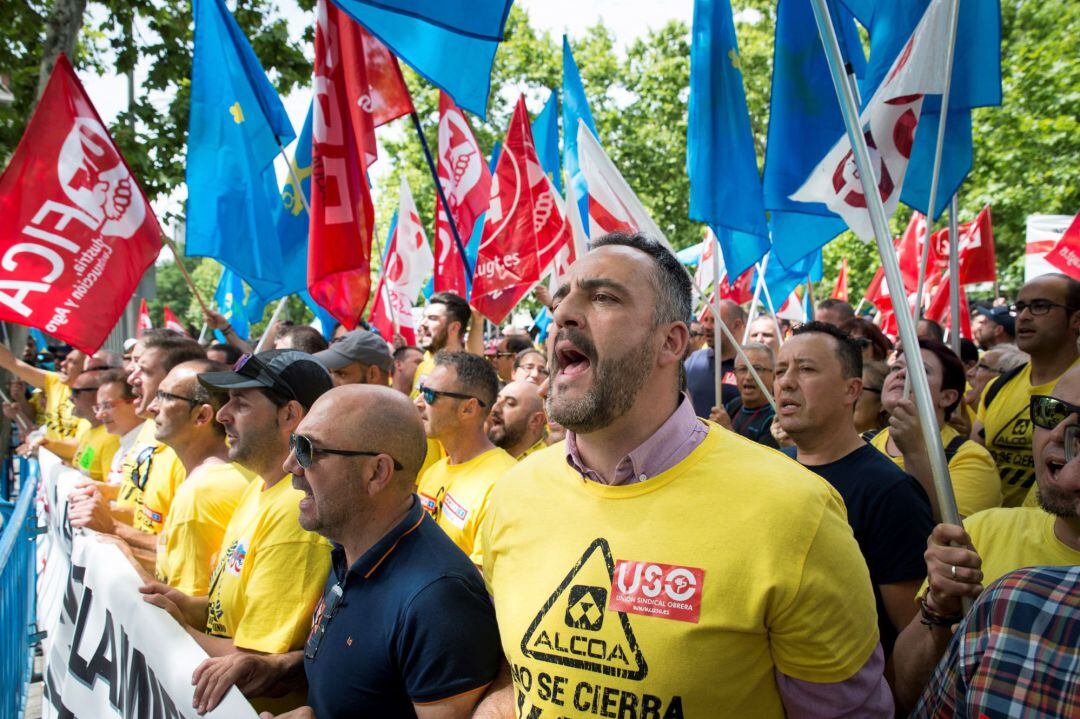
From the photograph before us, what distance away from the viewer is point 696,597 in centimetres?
182

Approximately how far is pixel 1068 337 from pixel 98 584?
528 cm

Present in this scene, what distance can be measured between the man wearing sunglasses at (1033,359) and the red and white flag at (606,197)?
7.44 feet

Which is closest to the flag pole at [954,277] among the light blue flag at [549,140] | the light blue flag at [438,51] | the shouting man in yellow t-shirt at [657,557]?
the light blue flag at [438,51]

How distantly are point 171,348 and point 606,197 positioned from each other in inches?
122

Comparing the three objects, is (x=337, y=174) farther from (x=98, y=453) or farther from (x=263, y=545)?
(x=98, y=453)

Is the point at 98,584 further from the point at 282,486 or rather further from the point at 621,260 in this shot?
the point at 621,260

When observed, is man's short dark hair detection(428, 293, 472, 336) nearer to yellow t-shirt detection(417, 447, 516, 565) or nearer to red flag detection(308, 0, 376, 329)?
red flag detection(308, 0, 376, 329)

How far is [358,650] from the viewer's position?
2430mm

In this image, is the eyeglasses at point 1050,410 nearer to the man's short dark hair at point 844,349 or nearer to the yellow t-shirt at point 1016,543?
the yellow t-shirt at point 1016,543

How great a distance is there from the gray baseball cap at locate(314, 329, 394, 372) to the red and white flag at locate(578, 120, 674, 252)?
171cm

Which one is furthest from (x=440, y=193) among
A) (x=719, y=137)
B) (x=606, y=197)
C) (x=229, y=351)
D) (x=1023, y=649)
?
(x=1023, y=649)

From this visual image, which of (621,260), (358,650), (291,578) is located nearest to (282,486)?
(291,578)

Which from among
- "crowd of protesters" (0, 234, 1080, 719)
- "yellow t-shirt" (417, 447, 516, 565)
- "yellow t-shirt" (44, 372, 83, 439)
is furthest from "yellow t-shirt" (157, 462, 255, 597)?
"yellow t-shirt" (44, 372, 83, 439)

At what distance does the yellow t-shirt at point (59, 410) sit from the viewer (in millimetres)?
8891
